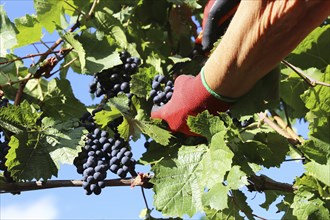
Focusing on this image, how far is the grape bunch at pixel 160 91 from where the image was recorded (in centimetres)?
178

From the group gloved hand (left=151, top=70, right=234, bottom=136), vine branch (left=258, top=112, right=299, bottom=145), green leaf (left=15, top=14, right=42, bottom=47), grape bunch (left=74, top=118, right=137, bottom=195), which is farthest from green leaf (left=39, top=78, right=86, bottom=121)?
vine branch (left=258, top=112, right=299, bottom=145)

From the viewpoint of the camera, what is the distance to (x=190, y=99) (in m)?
1.58

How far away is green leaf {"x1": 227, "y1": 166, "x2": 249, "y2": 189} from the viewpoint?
1.55m

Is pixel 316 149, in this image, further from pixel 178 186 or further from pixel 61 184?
pixel 61 184

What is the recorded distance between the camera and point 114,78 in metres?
1.87

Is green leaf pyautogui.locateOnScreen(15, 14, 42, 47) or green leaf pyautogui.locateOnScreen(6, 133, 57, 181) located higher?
green leaf pyautogui.locateOnScreen(15, 14, 42, 47)

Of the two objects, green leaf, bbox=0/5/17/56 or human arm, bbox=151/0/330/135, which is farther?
green leaf, bbox=0/5/17/56

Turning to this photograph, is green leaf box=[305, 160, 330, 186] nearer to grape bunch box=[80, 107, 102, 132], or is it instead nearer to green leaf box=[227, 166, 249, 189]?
green leaf box=[227, 166, 249, 189]

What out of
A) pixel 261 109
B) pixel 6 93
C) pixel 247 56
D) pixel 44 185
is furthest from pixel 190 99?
pixel 6 93

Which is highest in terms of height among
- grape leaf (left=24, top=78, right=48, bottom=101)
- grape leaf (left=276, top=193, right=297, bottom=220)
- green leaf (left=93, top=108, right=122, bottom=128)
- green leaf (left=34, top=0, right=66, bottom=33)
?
green leaf (left=34, top=0, right=66, bottom=33)

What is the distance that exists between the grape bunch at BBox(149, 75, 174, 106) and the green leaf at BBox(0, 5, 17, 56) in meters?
0.59

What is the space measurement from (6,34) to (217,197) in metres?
1.02

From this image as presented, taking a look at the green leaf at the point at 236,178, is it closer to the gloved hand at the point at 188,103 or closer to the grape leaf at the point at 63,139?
the gloved hand at the point at 188,103

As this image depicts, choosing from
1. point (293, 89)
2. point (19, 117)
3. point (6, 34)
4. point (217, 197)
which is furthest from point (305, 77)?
point (6, 34)
